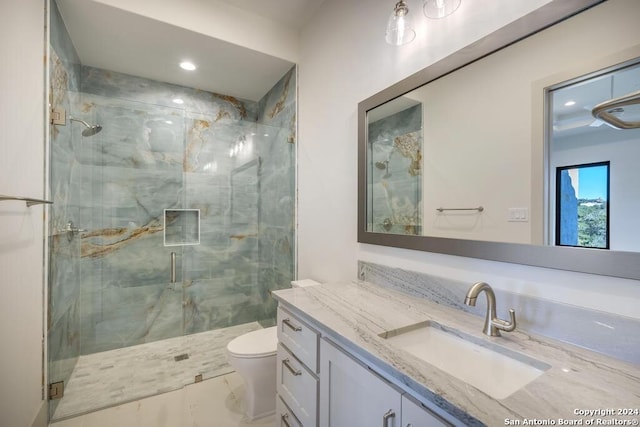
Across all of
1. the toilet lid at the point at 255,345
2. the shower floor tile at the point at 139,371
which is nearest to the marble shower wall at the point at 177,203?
the shower floor tile at the point at 139,371

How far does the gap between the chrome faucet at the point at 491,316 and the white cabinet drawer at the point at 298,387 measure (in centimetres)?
66

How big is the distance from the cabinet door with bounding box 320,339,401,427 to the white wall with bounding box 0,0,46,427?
137 centimetres

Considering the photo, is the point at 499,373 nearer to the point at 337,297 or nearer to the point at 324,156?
the point at 337,297

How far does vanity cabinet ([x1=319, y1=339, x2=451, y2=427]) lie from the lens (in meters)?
0.72

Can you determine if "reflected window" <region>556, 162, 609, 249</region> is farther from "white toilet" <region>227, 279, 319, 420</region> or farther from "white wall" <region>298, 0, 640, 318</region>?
"white toilet" <region>227, 279, 319, 420</region>

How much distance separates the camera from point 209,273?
299 cm

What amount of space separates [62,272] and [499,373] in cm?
260

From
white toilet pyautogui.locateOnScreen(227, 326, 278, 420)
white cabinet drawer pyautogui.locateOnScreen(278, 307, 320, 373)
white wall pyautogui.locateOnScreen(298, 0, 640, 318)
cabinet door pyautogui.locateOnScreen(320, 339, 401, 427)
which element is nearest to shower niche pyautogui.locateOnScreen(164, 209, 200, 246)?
white wall pyautogui.locateOnScreen(298, 0, 640, 318)

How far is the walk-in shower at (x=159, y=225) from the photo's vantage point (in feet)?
7.02

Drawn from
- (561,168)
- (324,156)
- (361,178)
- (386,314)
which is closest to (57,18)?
(324,156)

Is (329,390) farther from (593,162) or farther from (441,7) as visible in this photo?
(441,7)

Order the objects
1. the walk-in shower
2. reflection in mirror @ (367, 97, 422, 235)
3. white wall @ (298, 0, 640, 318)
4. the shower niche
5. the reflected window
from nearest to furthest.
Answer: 1. the reflected window
2. white wall @ (298, 0, 640, 318)
3. reflection in mirror @ (367, 97, 422, 235)
4. the walk-in shower
5. the shower niche

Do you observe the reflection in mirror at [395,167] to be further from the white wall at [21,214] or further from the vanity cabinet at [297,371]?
the white wall at [21,214]

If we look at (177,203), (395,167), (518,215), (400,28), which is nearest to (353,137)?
(395,167)
